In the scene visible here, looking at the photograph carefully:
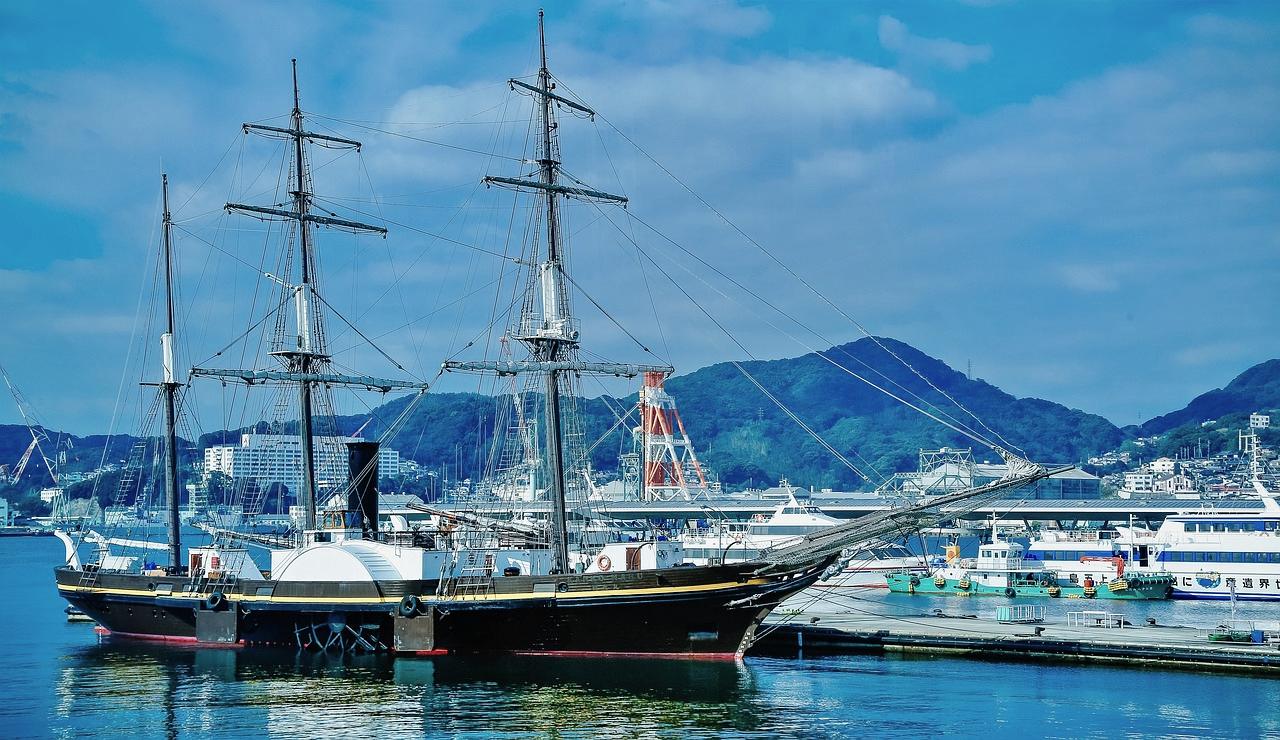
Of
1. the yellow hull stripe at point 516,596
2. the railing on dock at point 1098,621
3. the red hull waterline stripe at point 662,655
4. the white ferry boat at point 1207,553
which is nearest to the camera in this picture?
the yellow hull stripe at point 516,596

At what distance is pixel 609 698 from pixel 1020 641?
17.8 meters

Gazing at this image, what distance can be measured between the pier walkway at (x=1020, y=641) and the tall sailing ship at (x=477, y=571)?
11.5ft

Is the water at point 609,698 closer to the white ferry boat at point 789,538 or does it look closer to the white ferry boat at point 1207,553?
the white ferry boat at point 1207,553

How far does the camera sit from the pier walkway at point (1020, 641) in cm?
4403

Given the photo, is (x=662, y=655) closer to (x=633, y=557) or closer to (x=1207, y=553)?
(x=633, y=557)

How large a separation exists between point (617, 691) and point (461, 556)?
11613mm

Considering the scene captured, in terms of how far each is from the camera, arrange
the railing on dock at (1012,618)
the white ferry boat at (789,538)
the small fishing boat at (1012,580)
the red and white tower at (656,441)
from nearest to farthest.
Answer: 1. the railing on dock at (1012,618)
2. the small fishing boat at (1012,580)
3. the white ferry boat at (789,538)
4. the red and white tower at (656,441)

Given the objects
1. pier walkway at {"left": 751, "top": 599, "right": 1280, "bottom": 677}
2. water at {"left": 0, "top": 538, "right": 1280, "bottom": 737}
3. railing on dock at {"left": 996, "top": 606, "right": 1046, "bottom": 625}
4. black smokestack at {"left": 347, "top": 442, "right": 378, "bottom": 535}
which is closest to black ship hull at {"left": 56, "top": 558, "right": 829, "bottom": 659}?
water at {"left": 0, "top": 538, "right": 1280, "bottom": 737}

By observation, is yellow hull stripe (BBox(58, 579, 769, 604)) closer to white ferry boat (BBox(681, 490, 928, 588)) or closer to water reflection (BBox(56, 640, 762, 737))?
water reflection (BBox(56, 640, 762, 737))

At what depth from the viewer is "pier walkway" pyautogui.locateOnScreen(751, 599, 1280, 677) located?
44.0 m

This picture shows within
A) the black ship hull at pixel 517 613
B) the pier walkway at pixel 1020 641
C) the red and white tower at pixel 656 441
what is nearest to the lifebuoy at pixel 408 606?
the black ship hull at pixel 517 613

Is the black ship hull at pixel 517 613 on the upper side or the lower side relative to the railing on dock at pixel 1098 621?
upper

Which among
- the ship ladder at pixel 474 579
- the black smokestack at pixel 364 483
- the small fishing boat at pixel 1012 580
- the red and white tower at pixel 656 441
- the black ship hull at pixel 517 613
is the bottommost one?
the small fishing boat at pixel 1012 580

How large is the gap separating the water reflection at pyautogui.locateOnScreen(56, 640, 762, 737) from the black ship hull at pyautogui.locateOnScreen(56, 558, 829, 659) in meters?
0.69
